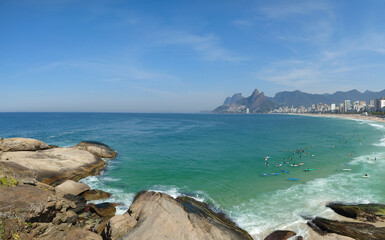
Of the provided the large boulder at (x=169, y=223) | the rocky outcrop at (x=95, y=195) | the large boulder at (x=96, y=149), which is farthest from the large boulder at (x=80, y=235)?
the large boulder at (x=96, y=149)

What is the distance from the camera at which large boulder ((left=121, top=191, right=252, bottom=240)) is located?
568 inches

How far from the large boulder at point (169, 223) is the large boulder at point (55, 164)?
19112mm

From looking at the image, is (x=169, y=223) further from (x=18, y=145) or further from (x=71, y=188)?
(x=18, y=145)

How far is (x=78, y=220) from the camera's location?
1956cm

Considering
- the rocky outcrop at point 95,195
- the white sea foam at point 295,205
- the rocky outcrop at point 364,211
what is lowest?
the white sea foam at point 295,205

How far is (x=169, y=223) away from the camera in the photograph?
1545cm

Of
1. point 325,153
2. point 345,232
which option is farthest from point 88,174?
point 325,153

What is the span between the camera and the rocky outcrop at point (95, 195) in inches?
984

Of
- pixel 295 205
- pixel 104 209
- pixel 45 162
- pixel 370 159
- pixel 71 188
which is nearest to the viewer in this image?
pixel 104 209

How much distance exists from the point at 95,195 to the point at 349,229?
1105 inches

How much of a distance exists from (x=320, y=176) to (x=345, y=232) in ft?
61.5

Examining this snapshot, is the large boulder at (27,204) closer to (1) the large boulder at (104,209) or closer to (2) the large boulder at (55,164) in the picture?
(1) the large boulder at (104,209)

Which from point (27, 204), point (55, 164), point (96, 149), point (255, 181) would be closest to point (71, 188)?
point (27, 204)

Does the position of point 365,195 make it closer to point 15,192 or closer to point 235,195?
point 235,195
